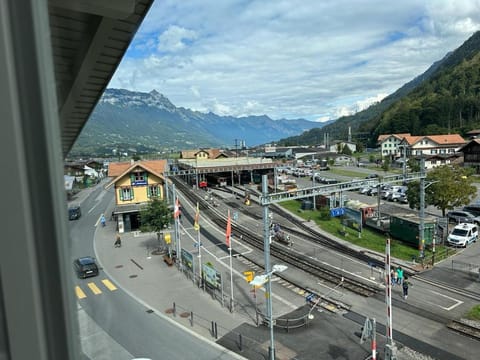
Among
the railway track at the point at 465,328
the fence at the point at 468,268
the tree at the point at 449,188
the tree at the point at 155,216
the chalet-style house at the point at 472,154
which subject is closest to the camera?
the railway track at the point at 465,328

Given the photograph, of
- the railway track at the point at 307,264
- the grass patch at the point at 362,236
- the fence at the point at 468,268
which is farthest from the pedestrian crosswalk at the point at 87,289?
the grass patch at the point at 362,236

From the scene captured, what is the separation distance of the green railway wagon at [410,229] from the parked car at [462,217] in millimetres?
3612

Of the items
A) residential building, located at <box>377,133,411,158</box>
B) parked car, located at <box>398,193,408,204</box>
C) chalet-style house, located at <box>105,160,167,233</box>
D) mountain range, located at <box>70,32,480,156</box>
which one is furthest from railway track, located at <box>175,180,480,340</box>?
residential building, located at <box>377,133,411,158</box>

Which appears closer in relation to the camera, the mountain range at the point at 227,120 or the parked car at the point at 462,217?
the mountain range at the point at 227,120

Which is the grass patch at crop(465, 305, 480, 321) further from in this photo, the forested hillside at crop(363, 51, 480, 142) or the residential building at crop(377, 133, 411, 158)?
the forested hillside at crop(363, 51, 480, 142)

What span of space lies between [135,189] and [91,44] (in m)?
14.1

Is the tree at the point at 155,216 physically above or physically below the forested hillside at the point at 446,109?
below

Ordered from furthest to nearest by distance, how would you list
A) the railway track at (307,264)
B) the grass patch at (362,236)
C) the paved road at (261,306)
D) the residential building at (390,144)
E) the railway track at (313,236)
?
the residential building at (390,144) < the grass patch at (362,236) < the railway track at (313,236) < the railway track at (307,264) < the paved road at (261,306)

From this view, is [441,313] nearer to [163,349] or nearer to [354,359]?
[354,359]

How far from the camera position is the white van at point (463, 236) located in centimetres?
1201

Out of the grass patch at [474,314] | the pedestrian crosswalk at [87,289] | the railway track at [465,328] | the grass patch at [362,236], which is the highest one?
the pedestrian crosswalk at [87,289]

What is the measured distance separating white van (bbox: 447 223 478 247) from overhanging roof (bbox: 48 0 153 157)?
1313 cm

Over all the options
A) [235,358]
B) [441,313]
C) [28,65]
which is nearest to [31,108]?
[28,65]

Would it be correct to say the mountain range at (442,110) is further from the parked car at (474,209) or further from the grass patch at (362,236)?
the grass patch at (362,236)
